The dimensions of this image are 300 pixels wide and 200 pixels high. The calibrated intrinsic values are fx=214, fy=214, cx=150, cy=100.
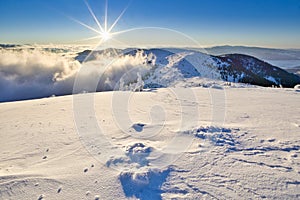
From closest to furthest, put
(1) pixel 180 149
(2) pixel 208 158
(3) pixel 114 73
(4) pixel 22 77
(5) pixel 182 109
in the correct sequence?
(2) pixel 208 158 < (1) pixel 180 149 < (5) pixel 182 109 < (3) pixel 114 73 < (4) pixel 22 77

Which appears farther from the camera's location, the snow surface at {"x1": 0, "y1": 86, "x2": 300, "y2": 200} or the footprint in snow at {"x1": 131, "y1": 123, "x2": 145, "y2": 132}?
the footprint in snow at {"x1": 131, "y1": 123, "x2": 145, "y2": 132}

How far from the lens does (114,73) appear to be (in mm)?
88000

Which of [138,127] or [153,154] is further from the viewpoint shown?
[138,127]

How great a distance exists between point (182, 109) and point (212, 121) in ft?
4.68

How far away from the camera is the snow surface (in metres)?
2.75

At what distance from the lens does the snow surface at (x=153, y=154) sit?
2.75 metres

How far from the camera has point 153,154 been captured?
3.64 meters

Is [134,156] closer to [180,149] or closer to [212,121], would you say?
[180,149]

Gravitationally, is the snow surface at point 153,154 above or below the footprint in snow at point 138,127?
below

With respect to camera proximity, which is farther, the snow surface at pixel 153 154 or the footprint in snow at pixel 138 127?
the footprint in snow at pixel 138 127

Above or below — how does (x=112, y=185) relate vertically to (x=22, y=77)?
above

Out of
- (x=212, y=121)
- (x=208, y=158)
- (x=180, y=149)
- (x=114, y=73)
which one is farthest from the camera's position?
(x=114, y=73)

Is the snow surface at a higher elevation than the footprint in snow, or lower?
lower

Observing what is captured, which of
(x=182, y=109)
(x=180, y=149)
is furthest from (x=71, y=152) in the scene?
(x=182, y=109)
